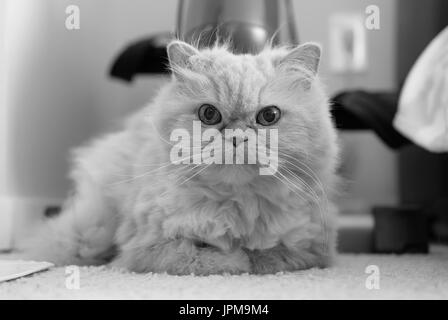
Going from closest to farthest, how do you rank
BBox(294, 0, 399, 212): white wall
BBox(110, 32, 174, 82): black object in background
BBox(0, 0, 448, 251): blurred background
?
1. BBox(0, 0, 448, 251): blurred background
2. BBox(110, 32, 174, 82): black object in background
3. BBox(294, 0, 399, 212): white wall

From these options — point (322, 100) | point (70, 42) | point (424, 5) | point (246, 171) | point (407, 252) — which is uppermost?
point (424, 5)

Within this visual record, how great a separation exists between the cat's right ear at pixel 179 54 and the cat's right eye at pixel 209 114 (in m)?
0.13

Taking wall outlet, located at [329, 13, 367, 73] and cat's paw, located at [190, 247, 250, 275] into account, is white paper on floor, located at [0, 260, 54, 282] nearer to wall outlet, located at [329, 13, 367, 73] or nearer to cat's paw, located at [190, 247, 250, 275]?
cat's paw, located at [190, 247, 250, 275]

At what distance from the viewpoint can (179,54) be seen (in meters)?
1.31

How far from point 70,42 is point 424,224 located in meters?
1.62

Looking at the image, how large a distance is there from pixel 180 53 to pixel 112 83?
4.87 feet

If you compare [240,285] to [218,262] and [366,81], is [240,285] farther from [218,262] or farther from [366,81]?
[366,81]

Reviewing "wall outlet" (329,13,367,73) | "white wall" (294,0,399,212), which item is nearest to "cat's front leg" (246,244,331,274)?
"white wall" (294,0,399,212)

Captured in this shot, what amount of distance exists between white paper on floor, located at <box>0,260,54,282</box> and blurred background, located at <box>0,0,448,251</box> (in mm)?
664

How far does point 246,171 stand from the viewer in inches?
46.6

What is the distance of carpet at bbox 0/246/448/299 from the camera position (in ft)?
3.33

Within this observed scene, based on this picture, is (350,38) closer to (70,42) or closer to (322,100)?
(70,42)

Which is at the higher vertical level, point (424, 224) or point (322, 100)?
point (322, 100)

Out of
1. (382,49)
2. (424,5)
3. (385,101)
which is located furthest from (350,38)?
(385,101)
